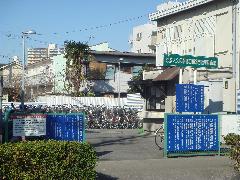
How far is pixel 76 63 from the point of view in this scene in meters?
44.8

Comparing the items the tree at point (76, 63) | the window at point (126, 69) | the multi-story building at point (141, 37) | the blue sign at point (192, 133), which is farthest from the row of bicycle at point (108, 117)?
the multi-story building at point (141, 37)

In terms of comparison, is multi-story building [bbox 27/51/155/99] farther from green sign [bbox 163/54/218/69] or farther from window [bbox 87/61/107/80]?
green sign [bbox 163/54/218/69]

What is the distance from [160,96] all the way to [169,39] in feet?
19.2

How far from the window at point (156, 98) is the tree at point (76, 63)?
18.5m

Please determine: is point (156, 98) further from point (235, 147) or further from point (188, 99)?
point (235, 147)

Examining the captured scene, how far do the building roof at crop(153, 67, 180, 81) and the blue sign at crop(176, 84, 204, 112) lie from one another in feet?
25.5

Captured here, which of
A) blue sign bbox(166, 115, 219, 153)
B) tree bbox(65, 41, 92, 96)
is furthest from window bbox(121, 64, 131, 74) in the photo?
blue sign bbox(166, 115, 219, 153)

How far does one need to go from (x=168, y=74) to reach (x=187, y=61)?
783 cm

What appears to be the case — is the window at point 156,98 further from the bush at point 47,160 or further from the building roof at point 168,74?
the bush at point 47,160

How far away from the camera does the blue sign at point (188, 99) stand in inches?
604

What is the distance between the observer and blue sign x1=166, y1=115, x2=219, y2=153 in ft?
47.0

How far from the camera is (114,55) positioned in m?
48.8

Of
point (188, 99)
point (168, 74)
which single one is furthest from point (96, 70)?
point (188, 99)

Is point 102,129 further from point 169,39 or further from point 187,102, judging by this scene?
point 187,102
